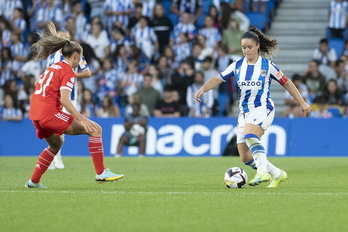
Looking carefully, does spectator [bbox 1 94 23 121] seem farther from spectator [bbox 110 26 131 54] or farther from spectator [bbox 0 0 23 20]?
spectator [bbox 0 0 23 20]

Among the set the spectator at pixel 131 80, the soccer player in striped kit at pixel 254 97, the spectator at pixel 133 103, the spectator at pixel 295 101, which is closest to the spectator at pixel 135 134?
the spectator at pixel 133 103

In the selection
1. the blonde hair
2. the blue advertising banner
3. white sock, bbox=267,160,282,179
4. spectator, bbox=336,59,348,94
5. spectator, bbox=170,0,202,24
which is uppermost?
the blonde hair

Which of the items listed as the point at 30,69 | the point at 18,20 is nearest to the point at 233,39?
the point at 30,69

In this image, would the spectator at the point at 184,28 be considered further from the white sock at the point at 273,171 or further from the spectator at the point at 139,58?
the white sock at the point at 273,171

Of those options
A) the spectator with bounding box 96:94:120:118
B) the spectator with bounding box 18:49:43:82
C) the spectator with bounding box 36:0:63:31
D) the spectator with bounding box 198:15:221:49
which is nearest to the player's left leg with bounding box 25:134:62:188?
the spectator with bounding box 96:94:120:118

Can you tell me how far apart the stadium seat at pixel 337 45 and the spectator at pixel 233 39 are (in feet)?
8.11

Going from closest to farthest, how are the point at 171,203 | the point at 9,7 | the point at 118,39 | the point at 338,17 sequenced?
the point at 171,203
the point at 338,17
the point at 118,39
the point at 9,7

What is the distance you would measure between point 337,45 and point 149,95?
17.1 feet

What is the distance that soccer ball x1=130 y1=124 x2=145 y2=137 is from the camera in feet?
65.4

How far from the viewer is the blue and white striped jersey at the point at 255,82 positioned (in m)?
10.7

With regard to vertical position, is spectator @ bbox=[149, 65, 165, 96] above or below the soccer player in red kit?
below

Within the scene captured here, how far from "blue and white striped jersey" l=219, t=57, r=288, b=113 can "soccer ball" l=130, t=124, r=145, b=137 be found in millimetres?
9218

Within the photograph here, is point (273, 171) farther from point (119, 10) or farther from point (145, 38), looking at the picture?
point (119, 10)

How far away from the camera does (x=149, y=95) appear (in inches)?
840
